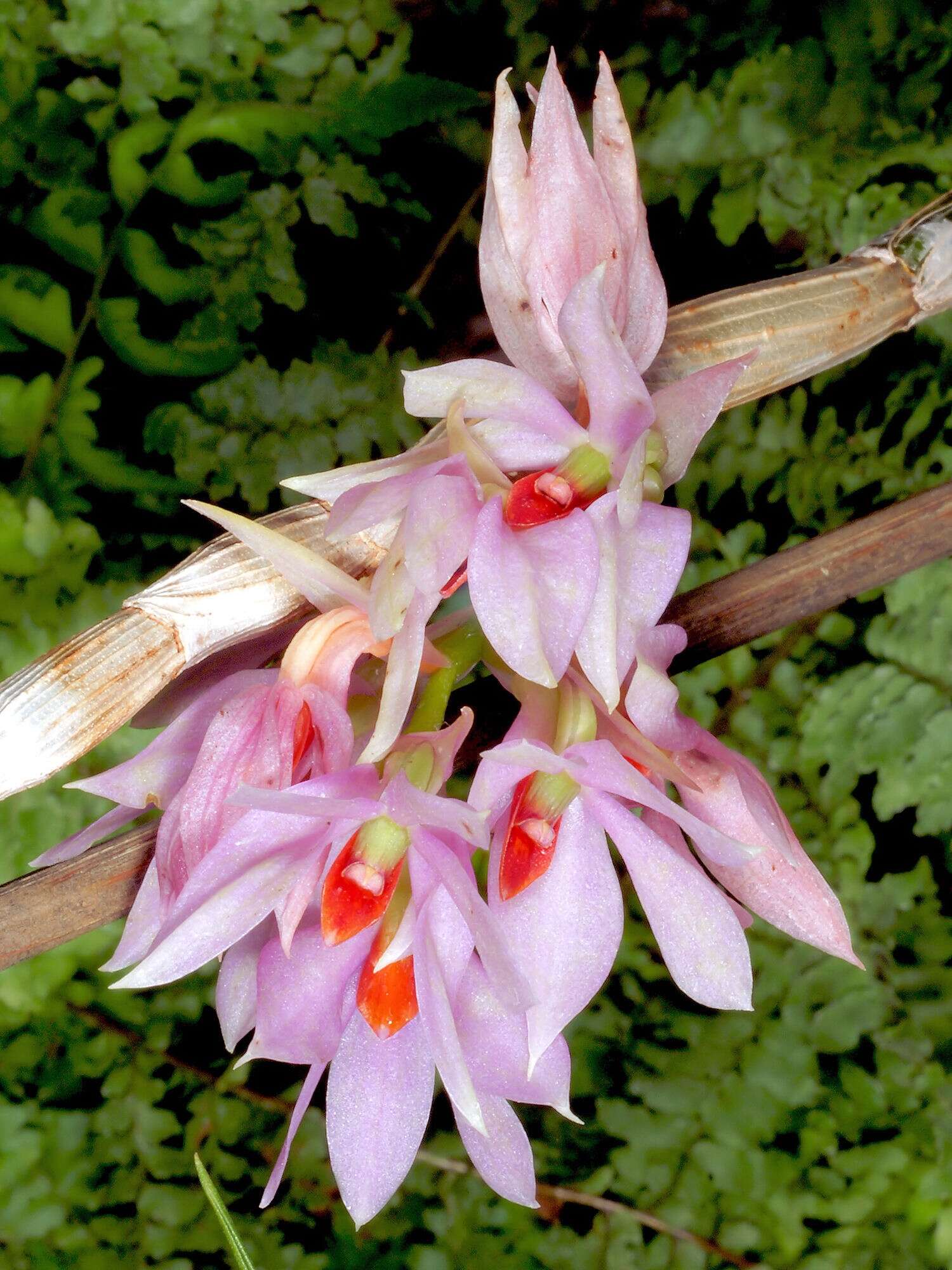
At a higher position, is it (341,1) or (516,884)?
(341,1)

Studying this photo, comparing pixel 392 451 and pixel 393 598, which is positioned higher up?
pixel 393 598

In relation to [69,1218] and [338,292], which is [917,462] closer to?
[338,292]

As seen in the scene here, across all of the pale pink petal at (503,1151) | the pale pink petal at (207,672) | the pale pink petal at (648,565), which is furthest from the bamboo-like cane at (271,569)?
the pale pink petal at (503,1151)

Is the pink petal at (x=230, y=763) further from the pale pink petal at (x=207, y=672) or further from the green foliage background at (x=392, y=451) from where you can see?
the green foliage background at (x=392, y=451)

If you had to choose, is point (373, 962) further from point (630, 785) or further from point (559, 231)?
point (559, 231)

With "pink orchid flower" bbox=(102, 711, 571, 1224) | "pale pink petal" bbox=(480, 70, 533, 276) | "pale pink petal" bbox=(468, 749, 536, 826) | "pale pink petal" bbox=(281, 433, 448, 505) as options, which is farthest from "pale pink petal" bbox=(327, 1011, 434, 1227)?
"pale pink petal" bbox=(480, 70, 533, 276)

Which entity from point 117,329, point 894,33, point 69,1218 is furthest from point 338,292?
point 69,1218

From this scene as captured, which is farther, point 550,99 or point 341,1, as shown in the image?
point 341,1

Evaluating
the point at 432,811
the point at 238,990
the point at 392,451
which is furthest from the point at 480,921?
the point at 392,451
